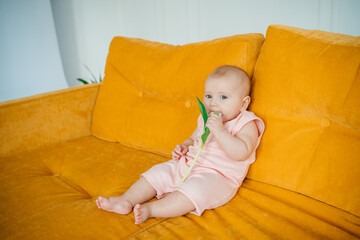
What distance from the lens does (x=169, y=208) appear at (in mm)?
929

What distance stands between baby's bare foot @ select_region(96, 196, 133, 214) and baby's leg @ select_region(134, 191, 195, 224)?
0.08 metres

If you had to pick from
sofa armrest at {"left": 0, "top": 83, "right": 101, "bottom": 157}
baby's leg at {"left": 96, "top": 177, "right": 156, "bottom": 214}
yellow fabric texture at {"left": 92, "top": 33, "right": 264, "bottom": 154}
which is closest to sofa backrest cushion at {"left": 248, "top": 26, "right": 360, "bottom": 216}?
yellow fabric texture at {"left": 92, "top": 33, "right": 264, "bottom": 154}

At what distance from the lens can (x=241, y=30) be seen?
5.27ft

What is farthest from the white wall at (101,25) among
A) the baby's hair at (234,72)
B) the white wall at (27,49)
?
the baby's hair at (234,72)

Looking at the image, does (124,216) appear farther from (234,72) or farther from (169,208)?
(234,72)

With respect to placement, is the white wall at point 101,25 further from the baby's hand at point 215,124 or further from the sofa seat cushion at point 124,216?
the sofa seat cushion at point 124,216

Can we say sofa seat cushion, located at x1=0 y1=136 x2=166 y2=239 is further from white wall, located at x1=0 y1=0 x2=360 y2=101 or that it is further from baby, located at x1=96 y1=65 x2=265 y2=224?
white wall, located at x1=0 y1=0 x2=360 y2=101

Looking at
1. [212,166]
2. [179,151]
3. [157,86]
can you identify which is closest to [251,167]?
[212,166]

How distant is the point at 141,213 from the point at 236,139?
0.41 m

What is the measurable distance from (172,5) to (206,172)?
1395mm

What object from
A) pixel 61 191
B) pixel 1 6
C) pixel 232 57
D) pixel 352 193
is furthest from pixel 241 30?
pixel 1 6

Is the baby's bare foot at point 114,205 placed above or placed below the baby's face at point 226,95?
below

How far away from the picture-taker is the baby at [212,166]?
36.9 inches

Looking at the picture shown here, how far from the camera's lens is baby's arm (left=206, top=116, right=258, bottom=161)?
3.25 feet
